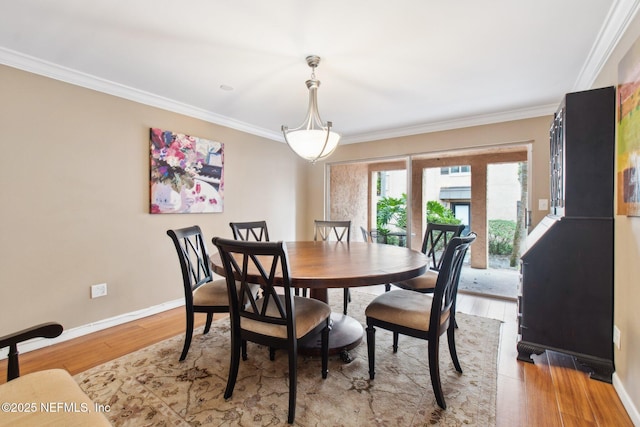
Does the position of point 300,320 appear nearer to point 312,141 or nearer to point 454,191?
point 312,141

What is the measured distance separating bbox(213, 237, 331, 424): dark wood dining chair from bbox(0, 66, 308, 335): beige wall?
182 cm

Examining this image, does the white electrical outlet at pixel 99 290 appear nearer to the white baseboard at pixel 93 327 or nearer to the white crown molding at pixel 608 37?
the white baseboard at pixel 93 327

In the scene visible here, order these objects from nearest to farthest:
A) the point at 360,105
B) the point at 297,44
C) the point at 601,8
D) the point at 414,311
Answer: the point at 601,8
the point at 414,311
the point at 297,44
the point at 360,105

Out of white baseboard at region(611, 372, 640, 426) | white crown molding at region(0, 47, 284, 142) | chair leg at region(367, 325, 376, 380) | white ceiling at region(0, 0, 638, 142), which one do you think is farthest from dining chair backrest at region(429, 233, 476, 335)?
white crown molding at region(0, 47, 284, 142)

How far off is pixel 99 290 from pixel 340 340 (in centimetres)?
227

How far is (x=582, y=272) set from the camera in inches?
79.0

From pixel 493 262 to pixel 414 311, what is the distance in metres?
2.97

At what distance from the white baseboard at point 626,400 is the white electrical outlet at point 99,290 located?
3.89m

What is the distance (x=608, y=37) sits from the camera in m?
1.89

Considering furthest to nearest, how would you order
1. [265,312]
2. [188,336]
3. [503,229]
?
[503,229], [188,336], [265,312]

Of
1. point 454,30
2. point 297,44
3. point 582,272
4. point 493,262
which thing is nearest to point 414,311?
point 582,272

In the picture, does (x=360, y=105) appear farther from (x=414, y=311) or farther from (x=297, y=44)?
(x=414, y=311)

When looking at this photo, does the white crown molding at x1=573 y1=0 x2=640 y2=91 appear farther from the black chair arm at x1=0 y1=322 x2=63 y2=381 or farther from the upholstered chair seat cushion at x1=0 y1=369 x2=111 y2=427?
the black chair arm at x1=0 y1=322 x2=63 y2=381

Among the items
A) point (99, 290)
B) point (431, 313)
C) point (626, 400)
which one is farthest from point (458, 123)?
point (99, 290)
